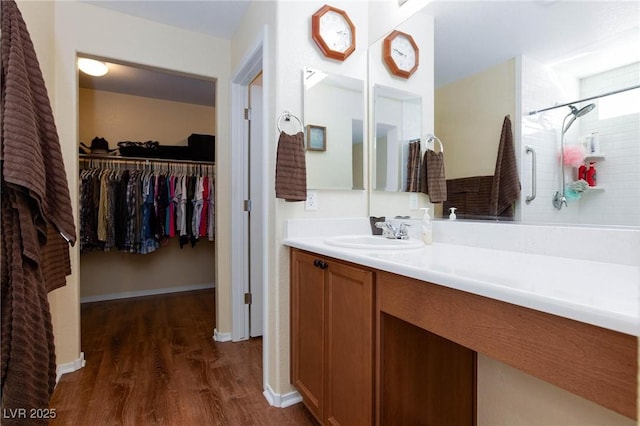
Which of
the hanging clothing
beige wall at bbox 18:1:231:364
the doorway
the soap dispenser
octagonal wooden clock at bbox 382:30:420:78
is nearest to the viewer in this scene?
the hanging clothing

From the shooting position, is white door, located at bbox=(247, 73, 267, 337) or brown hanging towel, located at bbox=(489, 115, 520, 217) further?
white door, located at bbox=(247, 73, 267, 337)

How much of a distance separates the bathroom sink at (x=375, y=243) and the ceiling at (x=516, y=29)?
813mm

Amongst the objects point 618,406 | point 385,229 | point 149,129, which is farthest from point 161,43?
point 618,406

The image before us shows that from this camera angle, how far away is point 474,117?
141 cm

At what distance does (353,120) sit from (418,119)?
1.34 ft

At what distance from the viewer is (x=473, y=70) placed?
140 cm

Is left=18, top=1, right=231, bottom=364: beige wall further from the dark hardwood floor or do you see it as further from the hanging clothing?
the hanging clothing

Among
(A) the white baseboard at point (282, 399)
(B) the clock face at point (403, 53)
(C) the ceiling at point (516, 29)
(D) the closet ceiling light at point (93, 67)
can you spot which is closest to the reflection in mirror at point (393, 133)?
(B) the clock face at point (403, 53)

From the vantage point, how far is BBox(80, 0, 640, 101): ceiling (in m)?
0.98

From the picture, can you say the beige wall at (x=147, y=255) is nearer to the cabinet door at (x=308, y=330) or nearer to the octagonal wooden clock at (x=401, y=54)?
the cabinet door at (x=308, y=330)

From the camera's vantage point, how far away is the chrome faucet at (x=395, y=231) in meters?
1.65

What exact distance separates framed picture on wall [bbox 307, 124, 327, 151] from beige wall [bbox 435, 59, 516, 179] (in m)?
0.63

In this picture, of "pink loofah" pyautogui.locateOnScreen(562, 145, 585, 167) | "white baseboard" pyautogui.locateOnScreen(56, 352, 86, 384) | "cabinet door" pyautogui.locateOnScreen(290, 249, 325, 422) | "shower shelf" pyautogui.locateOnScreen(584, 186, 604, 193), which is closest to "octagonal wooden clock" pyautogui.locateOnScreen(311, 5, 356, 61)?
"cabinet door" pyautogui.locateOnScreen(290, 249, 325, 422)

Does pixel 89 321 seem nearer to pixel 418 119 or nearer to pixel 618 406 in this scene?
pixel 418 119
